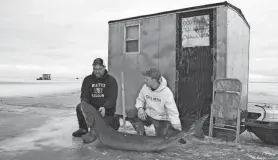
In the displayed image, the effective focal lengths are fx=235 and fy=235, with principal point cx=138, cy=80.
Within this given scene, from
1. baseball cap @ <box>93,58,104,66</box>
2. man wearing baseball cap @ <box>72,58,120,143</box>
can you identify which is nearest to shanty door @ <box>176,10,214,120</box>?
man wearing baseball cap @ <box>72,58,120,143</box>

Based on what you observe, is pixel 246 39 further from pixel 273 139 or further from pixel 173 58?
pixel 273 139

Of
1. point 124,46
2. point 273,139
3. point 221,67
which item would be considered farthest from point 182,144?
point 124,46

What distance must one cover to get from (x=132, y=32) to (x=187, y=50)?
208 centimetres

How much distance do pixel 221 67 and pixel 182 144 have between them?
7.56ft

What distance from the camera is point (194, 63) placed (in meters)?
6.39

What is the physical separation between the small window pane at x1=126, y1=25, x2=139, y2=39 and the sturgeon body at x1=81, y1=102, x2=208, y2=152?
3739 mm

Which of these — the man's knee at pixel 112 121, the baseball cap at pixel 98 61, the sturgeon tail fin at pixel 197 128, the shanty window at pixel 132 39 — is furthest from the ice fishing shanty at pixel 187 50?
the baseball cap at pixel 98 61

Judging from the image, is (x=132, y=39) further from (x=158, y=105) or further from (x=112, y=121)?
(x=158, y=105)

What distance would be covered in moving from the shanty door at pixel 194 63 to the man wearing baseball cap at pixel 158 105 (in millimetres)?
1980

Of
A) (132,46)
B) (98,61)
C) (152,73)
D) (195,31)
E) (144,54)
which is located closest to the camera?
(152,73)

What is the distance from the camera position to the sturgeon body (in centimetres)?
402

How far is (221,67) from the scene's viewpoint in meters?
5.96

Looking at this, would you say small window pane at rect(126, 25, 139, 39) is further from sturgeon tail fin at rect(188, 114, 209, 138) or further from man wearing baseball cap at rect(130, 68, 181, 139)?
sturgeon tail fin at rect(188, 114, 209, 138)

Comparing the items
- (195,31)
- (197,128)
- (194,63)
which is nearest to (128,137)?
(197,128)
